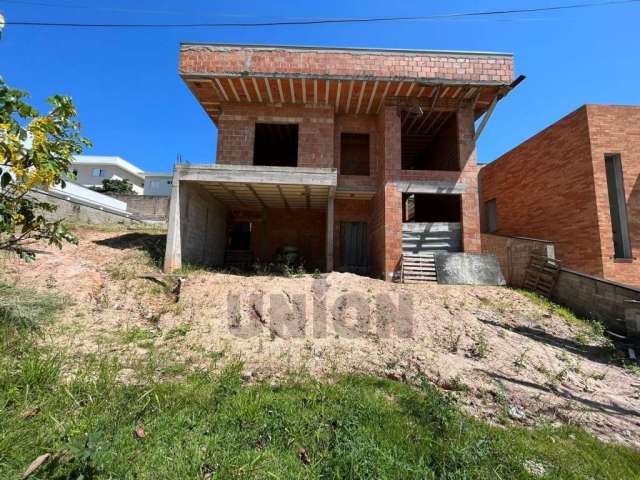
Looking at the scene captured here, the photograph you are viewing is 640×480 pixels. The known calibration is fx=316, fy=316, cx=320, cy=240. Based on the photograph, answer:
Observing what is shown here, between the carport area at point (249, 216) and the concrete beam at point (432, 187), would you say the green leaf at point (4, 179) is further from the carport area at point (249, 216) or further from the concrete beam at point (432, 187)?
the concrete beam at point (432, 187)

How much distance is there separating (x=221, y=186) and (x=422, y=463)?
32.5ft

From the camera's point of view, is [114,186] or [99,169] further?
[99,169]

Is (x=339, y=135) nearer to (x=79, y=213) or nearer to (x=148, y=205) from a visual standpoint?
(x=79, y=213)

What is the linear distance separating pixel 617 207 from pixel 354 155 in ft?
32.5

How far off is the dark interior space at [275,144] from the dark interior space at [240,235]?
321 centimetres

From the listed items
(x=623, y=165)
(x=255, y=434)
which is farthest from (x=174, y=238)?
(x=623, y=165)

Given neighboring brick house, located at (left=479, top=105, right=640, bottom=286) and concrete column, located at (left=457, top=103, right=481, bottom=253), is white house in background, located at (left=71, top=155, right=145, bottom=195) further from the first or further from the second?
neighboring brick house, located at (left=479, top=105, right=640, bottom=286)

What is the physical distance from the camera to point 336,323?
22.2ft

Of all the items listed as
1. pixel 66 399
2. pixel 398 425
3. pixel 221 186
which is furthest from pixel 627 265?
pixel 66 399

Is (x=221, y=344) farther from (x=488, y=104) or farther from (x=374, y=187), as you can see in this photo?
(x=488, y=104)

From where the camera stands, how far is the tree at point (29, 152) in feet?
10.3

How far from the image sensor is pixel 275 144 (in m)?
15.6

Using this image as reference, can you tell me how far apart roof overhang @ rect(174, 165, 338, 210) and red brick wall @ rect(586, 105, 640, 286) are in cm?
880

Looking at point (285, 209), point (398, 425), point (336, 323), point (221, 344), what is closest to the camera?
point (398, 425)
